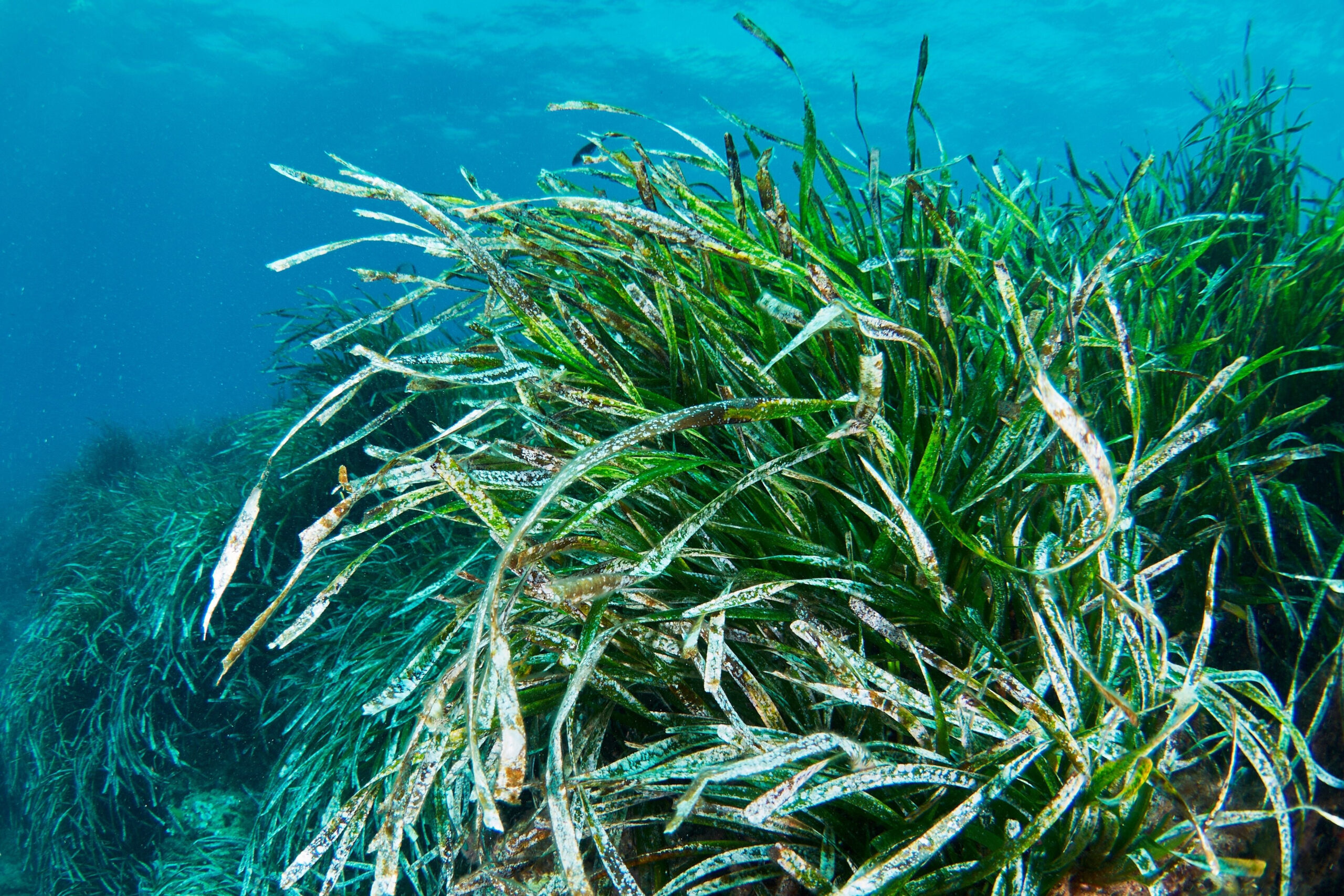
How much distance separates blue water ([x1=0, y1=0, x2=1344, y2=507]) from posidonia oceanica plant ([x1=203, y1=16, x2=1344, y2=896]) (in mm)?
26791

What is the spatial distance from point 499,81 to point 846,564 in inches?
2358

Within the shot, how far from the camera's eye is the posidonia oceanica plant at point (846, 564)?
0.99 m

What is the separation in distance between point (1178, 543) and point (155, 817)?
5.06 metres

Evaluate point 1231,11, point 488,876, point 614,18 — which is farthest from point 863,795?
point 1231,11

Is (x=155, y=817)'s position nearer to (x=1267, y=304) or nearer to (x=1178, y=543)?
(x=1178, y=543)

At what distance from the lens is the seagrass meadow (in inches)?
39.2

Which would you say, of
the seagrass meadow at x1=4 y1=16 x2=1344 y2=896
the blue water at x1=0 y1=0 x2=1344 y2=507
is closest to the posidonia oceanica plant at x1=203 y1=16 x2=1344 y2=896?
the seagrass meadow at x1=4 y1=16 x2=1344 y2=896

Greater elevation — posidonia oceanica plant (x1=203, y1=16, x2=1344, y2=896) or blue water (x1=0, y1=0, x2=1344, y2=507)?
blue water (x1=0, y1=0, x2=1344, y2=507)

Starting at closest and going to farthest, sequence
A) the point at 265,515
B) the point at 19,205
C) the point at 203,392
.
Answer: the point at 265,515, the point at 203,392, the point at 19,205

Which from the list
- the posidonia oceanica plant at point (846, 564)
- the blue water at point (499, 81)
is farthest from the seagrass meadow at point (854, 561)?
the blue water at point (499, 81)

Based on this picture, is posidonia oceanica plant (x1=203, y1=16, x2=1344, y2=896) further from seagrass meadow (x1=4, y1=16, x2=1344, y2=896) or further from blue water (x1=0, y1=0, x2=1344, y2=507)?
blue water (x1=0, y1=0, x2=1344, y2=507)

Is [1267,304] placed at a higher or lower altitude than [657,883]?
higher

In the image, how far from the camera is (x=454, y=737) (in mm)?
1209

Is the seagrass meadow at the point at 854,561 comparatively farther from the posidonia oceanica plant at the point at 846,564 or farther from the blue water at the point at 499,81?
the blue water at the point at 499,81
